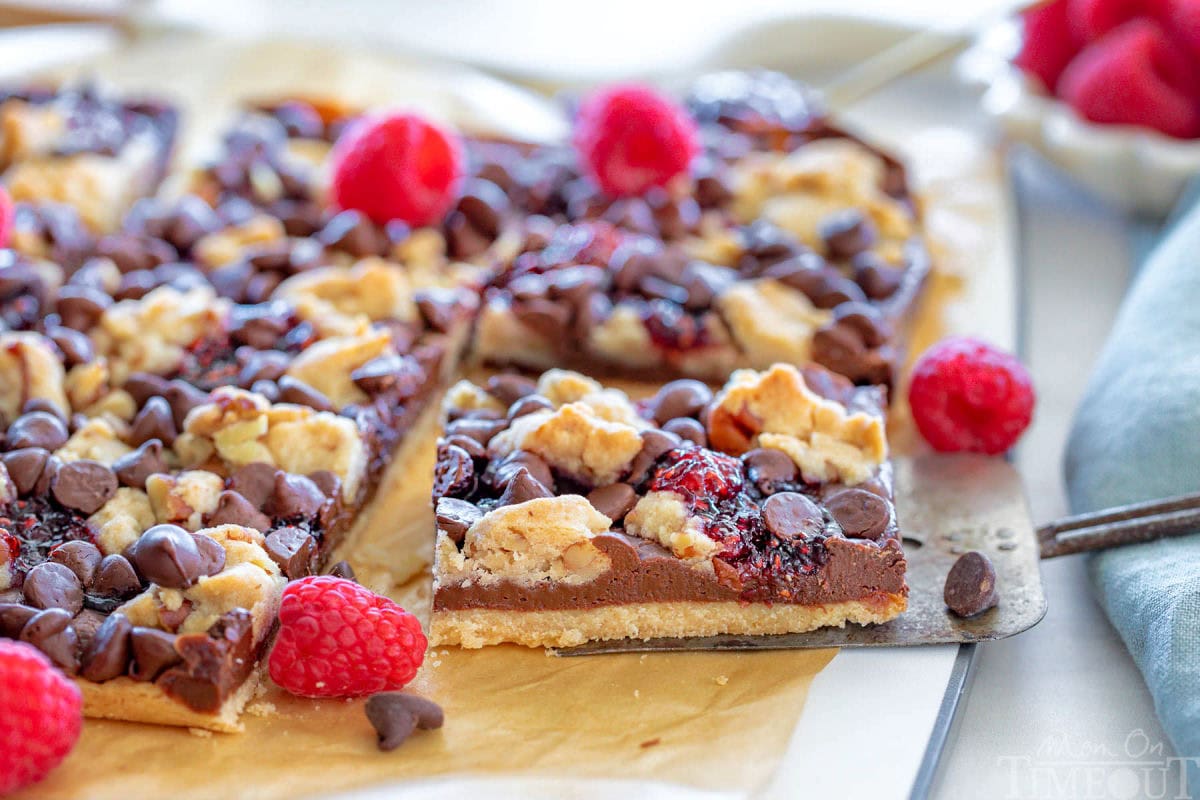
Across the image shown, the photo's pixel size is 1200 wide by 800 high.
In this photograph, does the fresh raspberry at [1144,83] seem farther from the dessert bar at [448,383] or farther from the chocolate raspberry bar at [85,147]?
the chocolate raspberry bar at [85,147]

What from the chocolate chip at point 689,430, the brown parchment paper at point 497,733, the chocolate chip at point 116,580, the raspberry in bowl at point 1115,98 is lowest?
the brown parchment paper at point 497,733

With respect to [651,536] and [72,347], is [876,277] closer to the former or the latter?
[651,536]

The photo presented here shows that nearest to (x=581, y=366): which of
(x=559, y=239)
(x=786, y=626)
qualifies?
(x=559, y=239)

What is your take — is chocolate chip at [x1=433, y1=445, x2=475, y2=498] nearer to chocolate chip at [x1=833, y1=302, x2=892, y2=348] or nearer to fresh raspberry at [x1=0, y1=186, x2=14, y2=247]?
chocolate chip at [x1=833, y1=302, x2=892, y2=348]

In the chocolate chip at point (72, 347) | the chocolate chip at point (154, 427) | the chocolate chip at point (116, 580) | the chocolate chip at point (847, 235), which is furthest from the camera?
the chocolate chip at point (847, 235)

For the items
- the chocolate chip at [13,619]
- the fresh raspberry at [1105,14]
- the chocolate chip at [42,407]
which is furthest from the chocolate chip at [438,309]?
the fresh raspberry at [1105,14]
